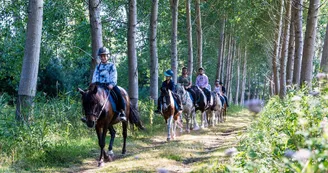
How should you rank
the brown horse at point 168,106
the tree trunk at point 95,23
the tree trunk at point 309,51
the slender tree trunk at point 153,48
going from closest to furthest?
the tree trunk at point 309,51 < the tree trunk at point 95,23 < the brown horse at point 168,106 < the slender tree trunk at point 153,48

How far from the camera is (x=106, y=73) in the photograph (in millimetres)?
10133

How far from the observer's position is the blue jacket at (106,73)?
398 inches

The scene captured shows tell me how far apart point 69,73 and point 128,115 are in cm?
2272

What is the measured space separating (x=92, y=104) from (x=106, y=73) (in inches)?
47.1

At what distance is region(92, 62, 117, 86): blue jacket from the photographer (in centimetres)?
1010

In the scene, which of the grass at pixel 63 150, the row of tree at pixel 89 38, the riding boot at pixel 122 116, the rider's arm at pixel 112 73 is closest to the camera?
the grass at pixel 63 150

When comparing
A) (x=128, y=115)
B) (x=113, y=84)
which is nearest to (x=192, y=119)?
(x=128, y=115)

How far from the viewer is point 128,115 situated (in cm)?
1167

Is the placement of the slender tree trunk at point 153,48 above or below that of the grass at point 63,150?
above

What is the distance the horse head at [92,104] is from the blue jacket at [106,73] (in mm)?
785

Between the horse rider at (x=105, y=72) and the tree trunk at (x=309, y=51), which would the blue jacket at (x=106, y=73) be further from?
the tree trunk at (x=309, y=51)

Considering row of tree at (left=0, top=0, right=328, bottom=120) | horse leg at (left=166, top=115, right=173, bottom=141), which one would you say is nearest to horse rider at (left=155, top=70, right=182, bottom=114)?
horse leg at (left=166, top=115, right=173, bottom=141)

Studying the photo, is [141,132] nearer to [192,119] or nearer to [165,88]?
[165,88]

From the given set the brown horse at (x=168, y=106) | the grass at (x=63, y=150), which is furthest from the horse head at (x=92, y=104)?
the brown horse at (x=168, y=106)
